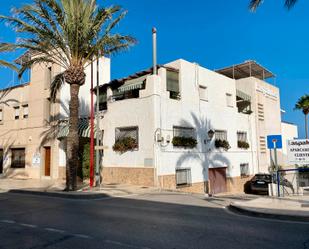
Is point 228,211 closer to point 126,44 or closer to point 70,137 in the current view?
point 70,137

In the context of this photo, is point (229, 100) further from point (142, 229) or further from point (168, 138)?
point (142, 229)

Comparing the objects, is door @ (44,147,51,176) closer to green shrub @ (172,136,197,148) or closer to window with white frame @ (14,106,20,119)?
window with white frame @ (14,106,20,119)

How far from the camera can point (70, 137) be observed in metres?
15.2

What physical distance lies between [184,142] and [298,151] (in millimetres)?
8685

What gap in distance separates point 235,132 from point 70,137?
15.1m

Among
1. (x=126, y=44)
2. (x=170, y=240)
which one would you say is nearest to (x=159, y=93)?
(x=126, y=44)

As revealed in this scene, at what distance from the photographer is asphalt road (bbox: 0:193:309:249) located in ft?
19.2

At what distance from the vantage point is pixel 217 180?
2275 cm

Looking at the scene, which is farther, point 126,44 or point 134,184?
point 134,184

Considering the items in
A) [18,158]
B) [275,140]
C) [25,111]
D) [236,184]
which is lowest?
[236,184]

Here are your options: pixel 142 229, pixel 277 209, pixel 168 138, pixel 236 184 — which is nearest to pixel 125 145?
pixel 168 138

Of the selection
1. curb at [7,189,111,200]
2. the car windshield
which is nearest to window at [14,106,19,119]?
curb at [7,189,111,200]

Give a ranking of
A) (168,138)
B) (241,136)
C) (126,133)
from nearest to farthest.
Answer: (168,138), (126,133), (241,136)

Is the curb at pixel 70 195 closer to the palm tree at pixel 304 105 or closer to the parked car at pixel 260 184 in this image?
the parked car at pixel 260 184
